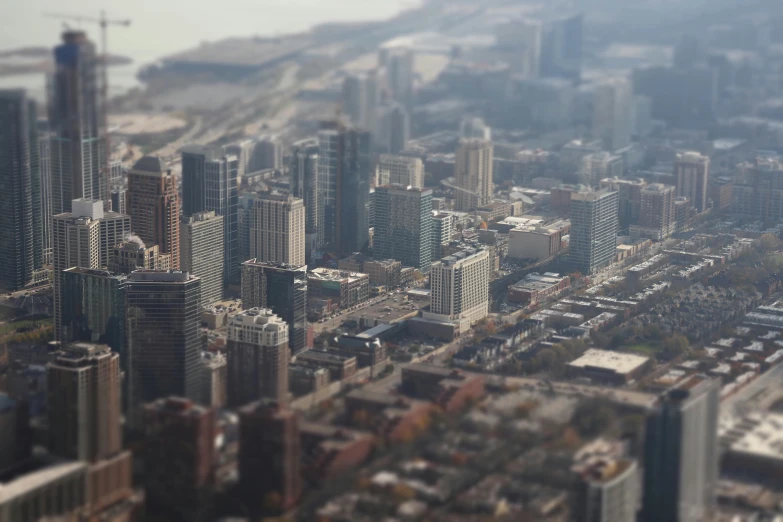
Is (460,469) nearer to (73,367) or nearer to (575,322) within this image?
(73,367)

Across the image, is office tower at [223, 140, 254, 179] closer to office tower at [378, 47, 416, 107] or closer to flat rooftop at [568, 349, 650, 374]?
office tower at [378, 47, 416, 107]

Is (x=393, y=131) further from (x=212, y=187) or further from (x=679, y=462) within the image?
(x=679, y=462)

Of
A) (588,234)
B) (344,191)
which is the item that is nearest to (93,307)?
(344,191)

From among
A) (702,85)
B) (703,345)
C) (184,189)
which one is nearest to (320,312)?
(184,189)

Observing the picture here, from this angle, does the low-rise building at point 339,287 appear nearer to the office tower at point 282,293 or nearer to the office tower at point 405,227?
the office tower at point 405,227

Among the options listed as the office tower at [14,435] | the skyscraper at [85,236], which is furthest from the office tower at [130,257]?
the office tower at [14,435]

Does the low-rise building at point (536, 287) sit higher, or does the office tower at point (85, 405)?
the low-rise building at point (536, 287)
